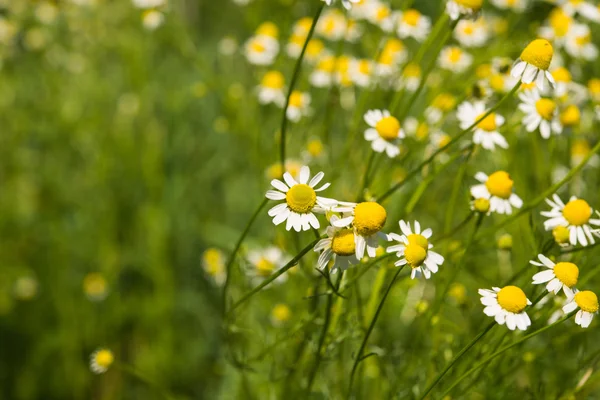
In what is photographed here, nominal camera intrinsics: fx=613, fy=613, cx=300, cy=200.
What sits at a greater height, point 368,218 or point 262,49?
point 368,218

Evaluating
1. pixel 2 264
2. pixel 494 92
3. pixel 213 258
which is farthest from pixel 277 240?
pixel 2 264

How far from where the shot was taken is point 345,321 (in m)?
0.91

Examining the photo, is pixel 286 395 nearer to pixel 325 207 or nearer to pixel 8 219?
pixel 325 207

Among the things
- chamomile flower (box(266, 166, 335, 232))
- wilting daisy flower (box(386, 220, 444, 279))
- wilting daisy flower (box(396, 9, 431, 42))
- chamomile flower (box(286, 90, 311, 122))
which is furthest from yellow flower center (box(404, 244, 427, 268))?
wilting daisy flower (box(396, 9, 431, 42))

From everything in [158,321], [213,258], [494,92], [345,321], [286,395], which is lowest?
[158,321]

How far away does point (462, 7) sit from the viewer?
922mm

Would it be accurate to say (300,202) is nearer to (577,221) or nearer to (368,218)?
(368,218)

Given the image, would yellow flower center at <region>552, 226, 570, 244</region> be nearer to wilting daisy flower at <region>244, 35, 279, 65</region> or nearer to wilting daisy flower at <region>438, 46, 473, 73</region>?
wilting daisy flower at <region>438, 46, 473, 73</region>

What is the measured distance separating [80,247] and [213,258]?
724 mm

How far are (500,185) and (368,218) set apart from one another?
0.32m

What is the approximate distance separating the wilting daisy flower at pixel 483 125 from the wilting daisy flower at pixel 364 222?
0.37 metres

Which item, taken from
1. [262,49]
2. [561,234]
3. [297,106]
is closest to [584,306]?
[561,234]

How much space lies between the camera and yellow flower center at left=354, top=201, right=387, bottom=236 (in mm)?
666

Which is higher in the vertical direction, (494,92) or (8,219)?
(494,92)
